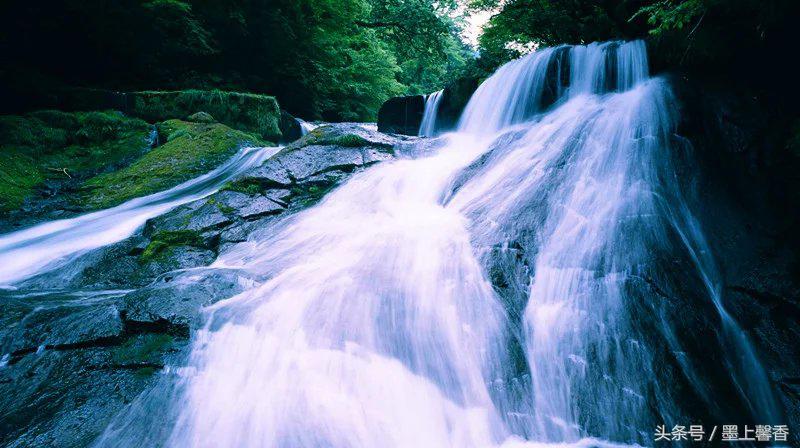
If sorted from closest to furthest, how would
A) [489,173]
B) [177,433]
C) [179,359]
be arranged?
[177,433], [179,359], [489,173]

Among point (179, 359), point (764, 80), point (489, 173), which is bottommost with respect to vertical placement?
point (179, 359)

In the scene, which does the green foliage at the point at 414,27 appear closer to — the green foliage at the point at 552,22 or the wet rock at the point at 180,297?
the green foliage at the point at 552,22

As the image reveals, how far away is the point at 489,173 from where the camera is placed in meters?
4.82

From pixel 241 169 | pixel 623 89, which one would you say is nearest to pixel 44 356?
pixel 241 169

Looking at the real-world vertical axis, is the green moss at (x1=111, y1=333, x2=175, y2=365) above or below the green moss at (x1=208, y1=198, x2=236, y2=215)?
below

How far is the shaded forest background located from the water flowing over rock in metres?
0.88

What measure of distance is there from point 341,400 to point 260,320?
40.6 inches

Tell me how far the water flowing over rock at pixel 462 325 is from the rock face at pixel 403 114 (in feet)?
16.8

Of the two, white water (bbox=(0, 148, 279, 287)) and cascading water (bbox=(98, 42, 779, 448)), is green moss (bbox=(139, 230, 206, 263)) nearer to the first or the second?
cascading water (bbox=(98, 42, 779, 448))

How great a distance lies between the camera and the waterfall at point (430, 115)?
862 centimetres

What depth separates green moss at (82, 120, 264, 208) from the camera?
6.43 meters

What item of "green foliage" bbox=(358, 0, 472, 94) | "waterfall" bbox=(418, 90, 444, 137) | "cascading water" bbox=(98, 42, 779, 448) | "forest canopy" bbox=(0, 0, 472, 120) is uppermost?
"green foliage" bbox=(358, 0, 472, 94)

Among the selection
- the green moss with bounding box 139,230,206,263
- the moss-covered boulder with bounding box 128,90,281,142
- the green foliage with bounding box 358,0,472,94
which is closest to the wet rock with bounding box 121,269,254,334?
the green moss with bounding box 139,230,206,263

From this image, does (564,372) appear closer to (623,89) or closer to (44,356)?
(44,356)
